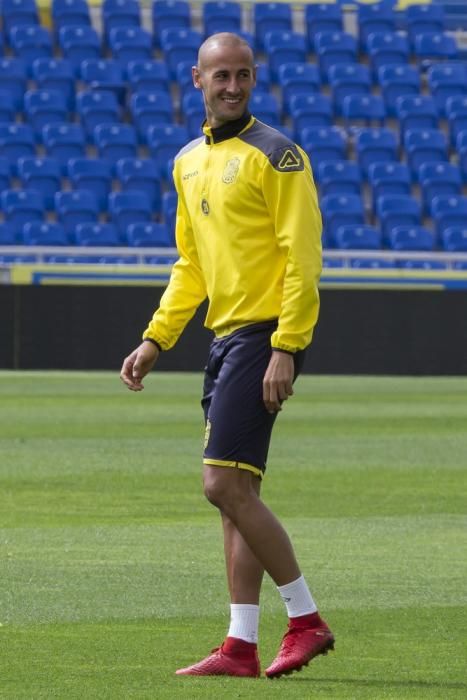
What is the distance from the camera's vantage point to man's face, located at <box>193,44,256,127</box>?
5.26m

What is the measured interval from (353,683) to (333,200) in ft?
75.5

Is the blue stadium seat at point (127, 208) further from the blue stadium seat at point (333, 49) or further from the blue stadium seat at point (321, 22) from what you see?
the blue stadium seat at point (321, 22)

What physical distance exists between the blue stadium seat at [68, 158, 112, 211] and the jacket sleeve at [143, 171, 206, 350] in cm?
2204

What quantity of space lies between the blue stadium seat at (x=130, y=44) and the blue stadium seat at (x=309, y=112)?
315 centimetres

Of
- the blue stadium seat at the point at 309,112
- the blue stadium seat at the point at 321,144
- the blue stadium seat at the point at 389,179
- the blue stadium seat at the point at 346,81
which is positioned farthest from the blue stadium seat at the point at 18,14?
the blue stadium seat at the point at 389,179

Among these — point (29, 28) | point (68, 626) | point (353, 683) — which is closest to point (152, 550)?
point (68, 626)

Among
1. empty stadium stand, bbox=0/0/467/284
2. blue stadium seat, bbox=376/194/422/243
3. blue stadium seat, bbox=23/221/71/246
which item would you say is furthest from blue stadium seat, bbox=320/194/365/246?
blue stadium seat, bbox=23/221/71/246

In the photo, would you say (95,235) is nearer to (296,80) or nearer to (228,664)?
(296,80)

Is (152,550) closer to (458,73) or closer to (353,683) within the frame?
(353,683)

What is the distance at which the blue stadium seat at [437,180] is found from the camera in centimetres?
2927

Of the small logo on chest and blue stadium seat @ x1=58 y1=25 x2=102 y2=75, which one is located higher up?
the small logo on chest

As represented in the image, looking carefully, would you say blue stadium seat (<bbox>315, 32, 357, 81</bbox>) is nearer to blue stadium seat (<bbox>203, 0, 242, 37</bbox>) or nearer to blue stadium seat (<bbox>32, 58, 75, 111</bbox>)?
blue stadium seat (<bbox>203, 0, 242, 37</bbox>)

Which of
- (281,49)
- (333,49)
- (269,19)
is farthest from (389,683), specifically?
(269,19)

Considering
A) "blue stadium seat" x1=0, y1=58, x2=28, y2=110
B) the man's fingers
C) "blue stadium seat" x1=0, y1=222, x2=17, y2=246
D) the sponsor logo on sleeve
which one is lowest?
"blue stadium seat" x1=0, y1=222, x2=17, y2=246
